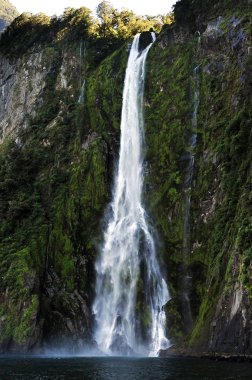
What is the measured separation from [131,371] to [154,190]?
63.1ft

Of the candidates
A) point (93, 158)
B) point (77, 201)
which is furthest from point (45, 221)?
point (93, 158)

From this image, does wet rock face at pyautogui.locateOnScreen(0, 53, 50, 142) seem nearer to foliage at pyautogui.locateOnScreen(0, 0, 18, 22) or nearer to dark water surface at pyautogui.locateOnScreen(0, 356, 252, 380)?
dark water surface at pyautogui.locateOnScreen(0, 356, 252, 380)

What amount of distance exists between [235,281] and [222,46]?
67.9ft

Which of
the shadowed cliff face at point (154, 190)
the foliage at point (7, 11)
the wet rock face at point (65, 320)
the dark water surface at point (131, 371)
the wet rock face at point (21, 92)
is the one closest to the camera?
the dark water surface at point (131, 371)

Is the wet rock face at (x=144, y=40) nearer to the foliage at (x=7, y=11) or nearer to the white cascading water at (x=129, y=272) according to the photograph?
the white cascading water at (x=129, y=272)

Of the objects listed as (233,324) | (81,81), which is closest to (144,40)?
(81,81)

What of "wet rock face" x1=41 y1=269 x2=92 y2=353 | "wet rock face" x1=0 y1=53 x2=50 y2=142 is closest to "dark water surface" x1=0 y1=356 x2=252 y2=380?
"wet rock face" x1=41 y1=269 x2=92 y2=353

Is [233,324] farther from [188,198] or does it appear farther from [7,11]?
[7,11]

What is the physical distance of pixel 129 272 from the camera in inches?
1511

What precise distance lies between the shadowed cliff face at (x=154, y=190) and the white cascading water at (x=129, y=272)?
29.1 inches

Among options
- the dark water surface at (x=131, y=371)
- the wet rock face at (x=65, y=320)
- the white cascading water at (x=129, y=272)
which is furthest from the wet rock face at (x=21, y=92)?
the dark water surface at (x=131, y=371)

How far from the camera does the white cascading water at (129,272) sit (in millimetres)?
35719

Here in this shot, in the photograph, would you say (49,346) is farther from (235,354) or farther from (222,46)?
(222,46)

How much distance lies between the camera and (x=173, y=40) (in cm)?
4659
